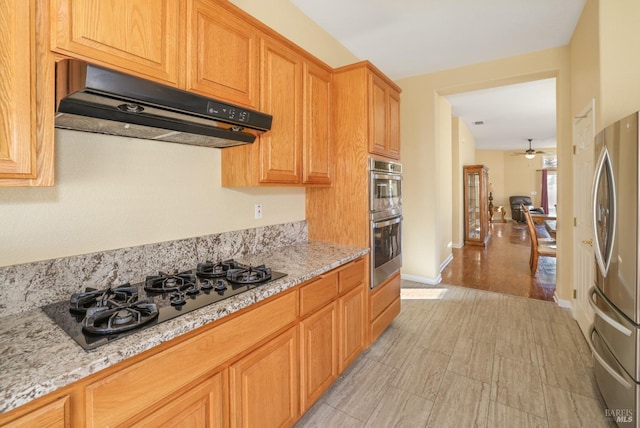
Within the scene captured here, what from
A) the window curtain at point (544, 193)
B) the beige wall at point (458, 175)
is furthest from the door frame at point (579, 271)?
the window curtain at point (544, 193)

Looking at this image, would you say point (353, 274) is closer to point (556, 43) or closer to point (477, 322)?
point (477, 322)

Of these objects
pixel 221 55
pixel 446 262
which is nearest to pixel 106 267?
pixel 221 55

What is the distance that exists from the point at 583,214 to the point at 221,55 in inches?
136

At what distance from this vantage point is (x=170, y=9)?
1.38 meters

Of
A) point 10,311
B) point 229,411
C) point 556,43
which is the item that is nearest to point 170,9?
point 10,311

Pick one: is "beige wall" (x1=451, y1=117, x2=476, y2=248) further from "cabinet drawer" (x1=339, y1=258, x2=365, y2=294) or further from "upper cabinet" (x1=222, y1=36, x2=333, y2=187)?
"cabinet drawer" (x1=339, y1=258, x2=365, y2=294)

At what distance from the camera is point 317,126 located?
92.6 inches

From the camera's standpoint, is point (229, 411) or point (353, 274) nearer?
point (229, 411)

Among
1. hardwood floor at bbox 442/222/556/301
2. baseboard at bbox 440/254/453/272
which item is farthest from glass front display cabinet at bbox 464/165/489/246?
baseboard at bbox 440/254/453/272

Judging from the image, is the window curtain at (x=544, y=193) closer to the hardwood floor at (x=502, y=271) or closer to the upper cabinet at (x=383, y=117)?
the hardwood floor at (x=502, y=271)

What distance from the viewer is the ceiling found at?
2.70 metres

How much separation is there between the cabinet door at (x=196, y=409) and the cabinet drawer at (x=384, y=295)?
1530 millimetres

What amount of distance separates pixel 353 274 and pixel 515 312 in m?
2.30

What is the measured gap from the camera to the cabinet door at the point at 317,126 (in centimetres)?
223
